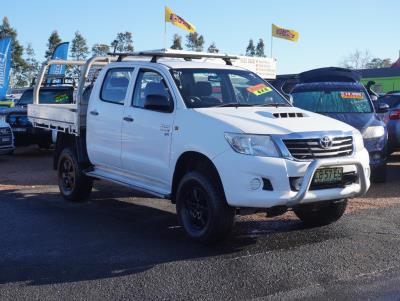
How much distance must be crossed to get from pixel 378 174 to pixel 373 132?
0.87 metres

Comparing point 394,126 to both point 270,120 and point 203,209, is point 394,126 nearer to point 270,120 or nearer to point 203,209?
point 270,120

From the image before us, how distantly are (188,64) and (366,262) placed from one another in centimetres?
327

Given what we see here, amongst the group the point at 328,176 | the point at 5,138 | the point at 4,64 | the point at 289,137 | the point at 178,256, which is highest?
the point at 4,64

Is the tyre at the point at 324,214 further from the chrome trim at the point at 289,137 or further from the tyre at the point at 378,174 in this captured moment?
the tyre at the point at 378,174

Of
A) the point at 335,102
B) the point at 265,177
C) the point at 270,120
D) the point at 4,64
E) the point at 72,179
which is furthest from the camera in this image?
the point at 4,64

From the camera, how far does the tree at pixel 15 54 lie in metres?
58.6

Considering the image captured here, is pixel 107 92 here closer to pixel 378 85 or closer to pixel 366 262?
pixel 366 262

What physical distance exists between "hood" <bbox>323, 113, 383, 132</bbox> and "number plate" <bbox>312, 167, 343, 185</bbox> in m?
3.68

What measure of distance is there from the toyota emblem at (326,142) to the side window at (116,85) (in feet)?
9.46

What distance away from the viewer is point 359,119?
31.2 feet

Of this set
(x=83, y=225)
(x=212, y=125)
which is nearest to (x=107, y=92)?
(x=83, y=225)

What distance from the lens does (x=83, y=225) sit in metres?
7.07

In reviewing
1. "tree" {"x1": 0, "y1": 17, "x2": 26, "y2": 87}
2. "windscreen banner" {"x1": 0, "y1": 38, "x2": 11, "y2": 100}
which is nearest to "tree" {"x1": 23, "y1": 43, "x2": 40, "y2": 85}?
"tree" {"x1": 0, "y1": 17, "x2": 26, "y2": 87}

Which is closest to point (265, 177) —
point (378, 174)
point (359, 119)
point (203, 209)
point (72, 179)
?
point (203, 209)
